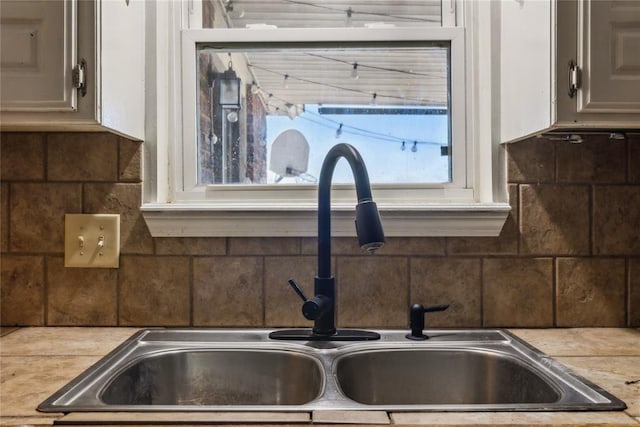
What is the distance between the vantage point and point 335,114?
4.28 ft

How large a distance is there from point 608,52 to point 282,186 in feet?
2.55

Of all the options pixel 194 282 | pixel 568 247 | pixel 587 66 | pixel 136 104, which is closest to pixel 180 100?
pixel 136 104

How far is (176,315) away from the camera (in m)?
1.20

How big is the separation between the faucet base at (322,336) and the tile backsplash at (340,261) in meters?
0.08

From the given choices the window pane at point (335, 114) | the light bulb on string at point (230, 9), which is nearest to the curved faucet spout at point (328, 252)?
the window pane at point (335, 114)

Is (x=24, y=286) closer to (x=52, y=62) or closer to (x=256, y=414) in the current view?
(x=52, y=62)

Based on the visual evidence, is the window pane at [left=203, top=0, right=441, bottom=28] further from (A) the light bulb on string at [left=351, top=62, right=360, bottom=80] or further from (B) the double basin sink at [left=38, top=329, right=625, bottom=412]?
(B) the double basin sink at [left=38, top=329, right=625, bottom=412]

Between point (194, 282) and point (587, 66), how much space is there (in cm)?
97

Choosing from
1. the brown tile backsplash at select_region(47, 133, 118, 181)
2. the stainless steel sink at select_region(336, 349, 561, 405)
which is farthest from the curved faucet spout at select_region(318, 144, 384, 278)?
the brown tile backsplash at select_region(47, 133, 118, 181)

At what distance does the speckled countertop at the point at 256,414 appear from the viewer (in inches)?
27.2

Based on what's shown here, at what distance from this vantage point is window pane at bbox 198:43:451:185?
1.30m

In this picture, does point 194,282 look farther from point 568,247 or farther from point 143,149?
point 568,247

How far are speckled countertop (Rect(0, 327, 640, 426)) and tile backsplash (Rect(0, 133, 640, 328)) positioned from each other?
7 cm

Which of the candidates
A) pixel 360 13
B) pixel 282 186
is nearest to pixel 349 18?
pixel 360 13
